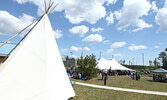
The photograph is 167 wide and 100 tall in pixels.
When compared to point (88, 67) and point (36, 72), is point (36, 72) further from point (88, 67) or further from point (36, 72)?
point (88, 67)

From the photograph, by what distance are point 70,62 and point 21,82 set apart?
4441 cm

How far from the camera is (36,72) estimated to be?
4492 mm

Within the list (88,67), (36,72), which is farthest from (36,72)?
(88,67)

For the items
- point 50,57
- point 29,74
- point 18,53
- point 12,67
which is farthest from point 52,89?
point 18,53

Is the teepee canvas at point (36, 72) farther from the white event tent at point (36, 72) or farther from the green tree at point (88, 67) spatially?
the green tree at point (88, 67)

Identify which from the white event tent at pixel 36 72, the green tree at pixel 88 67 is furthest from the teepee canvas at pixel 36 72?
the green tree at pixel 88 67

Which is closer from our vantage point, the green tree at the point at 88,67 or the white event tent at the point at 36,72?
the white event tent at the point at 36,72

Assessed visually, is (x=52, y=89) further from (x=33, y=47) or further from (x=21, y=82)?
(x=33, y=47)

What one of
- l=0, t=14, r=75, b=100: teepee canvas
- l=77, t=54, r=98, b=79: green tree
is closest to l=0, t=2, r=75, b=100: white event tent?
l=0, t=14, r=75, b=100: teepee canvas

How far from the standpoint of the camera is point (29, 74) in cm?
433

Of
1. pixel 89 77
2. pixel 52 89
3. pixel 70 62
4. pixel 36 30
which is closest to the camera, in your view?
pixel 52 89

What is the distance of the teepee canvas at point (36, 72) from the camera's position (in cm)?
397

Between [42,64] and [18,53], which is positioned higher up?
[18,53]

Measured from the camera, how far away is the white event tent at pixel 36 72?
3.97 meters
